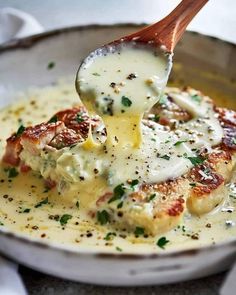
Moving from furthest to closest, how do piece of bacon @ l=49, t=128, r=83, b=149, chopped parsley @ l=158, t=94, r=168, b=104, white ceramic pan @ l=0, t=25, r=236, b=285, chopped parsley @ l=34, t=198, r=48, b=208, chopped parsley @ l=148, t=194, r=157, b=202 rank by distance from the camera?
white ceramic pan @ l=0, t=25, r=236, b=285
chopped parsley @ l=158, t=94, r=168, b=104
piece of bacon @ l=49, t=128, r=83, b=149
chopped parsley @ l=34, t=198, r=48, b=208
chopped parsley @ l=148, t=194, r=157, b=202

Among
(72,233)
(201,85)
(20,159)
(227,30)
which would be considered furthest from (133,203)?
(227,30)

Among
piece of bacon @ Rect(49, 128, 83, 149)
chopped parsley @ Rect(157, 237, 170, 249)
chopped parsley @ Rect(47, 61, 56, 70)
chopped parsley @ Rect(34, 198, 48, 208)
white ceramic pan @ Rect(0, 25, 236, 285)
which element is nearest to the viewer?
chopped parsley @ Rect(157, 237, 170, 249)

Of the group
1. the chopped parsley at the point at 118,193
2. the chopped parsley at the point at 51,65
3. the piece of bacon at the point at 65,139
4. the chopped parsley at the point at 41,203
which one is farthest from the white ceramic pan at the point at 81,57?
the chopped parsley at the point at 118,193

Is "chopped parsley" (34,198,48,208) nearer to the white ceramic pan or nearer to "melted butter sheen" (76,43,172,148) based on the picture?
"melted butter sheen" (76,43,172,148)

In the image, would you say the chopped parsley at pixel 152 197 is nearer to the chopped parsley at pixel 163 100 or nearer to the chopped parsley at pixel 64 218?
the chopped parsley at pixel 64 218

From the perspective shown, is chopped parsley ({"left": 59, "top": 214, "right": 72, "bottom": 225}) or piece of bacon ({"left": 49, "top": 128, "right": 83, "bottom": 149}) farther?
piece of bacon ({"left": 49, "top": 128, "right": 83, "bottom": 149})

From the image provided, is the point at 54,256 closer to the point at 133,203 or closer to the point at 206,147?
the point at 133,203

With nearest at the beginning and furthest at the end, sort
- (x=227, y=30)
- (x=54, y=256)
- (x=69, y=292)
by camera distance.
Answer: (x=54, y=256) < (x=69, y=292) < (x=227, y=30)

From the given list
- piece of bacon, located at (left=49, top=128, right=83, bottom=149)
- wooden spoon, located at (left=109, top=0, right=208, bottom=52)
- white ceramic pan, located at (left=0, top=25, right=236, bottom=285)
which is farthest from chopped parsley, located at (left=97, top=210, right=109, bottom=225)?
white ceramic pan, located at (left=0, top=25, right=236, bottom=285)
